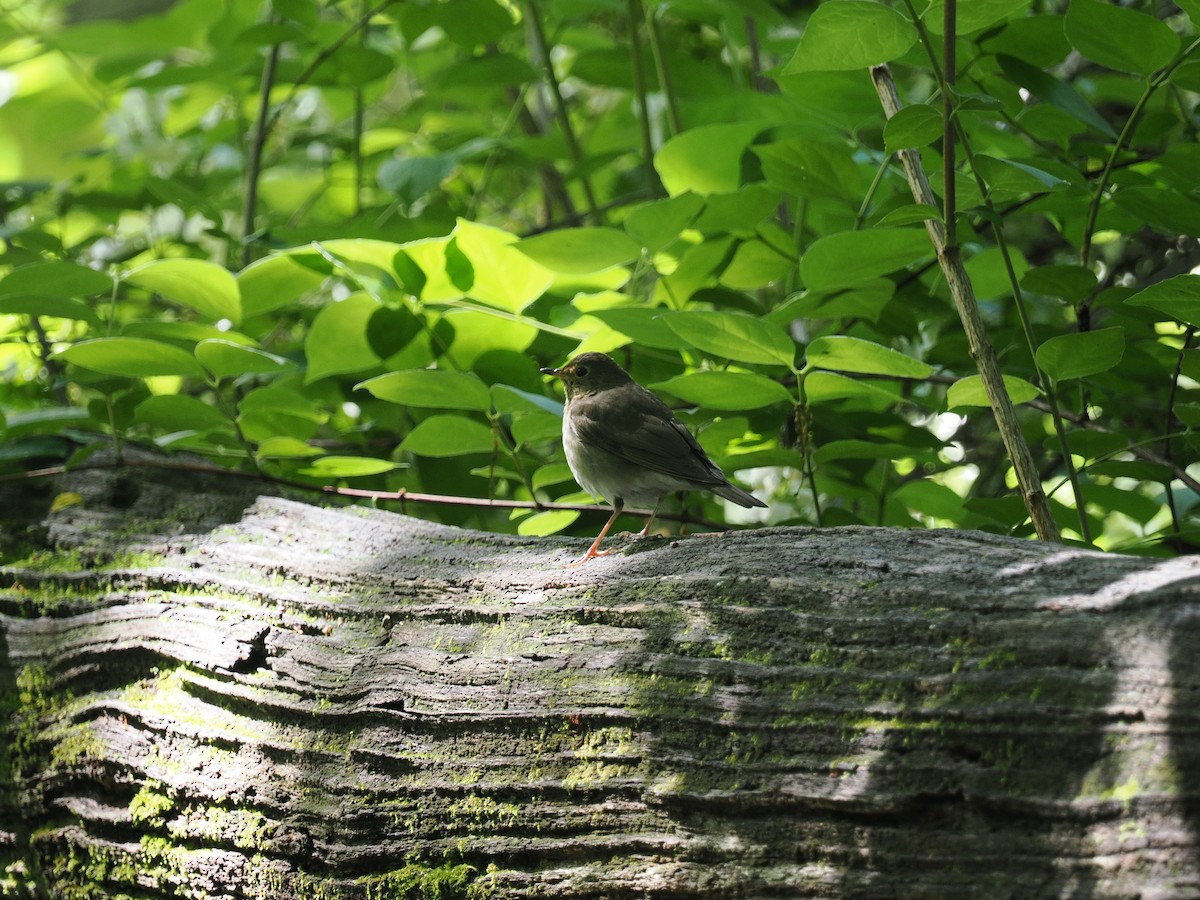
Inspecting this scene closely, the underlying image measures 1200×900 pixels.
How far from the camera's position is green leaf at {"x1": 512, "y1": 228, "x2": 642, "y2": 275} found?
225cm

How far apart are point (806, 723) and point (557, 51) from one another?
4608 mm

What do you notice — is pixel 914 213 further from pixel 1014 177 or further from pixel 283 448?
pixel 283 448

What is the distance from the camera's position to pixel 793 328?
374 centimetres

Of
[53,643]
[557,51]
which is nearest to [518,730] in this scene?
[53,643]

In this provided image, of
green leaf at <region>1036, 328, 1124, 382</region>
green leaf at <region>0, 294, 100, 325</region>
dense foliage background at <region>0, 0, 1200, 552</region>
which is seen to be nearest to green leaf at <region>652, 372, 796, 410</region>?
dense foliage background at <region>0, 0, 1200, 552</region>

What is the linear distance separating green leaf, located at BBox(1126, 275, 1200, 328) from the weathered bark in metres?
0.52

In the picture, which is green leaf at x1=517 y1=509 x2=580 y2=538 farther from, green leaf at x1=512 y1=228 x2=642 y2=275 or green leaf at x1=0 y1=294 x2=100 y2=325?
green leaf at x1=0 y1=294 x2=100 y2=325

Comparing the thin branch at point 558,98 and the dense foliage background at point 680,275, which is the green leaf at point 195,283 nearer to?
the dense foliage background at point 680,275

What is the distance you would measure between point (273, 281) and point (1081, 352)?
71.5 inches

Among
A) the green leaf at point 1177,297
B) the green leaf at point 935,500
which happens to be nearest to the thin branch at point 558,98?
the green leaf at point 935,500

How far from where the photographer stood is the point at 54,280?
7.45 ft

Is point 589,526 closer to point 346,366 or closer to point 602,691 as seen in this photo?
point 346,366

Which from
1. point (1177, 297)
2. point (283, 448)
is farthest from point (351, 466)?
point (1177, 297)

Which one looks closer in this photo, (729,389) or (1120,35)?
(1120,35)
